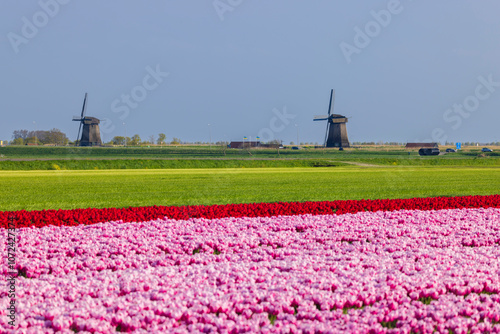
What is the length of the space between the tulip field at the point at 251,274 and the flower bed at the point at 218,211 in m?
0.09

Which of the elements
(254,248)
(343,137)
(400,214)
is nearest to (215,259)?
(254,248)

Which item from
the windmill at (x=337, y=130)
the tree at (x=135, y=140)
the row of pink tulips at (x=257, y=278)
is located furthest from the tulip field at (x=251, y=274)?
the tree at (x=135, y=140)

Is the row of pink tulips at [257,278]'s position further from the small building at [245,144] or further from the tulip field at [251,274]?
the small building at [245,144]

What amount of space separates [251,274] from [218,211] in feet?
21.9

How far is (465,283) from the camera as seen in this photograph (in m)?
7.12

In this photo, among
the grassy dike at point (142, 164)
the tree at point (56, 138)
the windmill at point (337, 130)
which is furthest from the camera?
the tree at point (56, 138)

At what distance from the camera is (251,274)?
7371 mm

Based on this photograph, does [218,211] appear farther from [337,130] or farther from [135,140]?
[135,140]

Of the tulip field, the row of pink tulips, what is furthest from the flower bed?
the row of pink tulips

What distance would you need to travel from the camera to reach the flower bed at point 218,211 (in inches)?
484

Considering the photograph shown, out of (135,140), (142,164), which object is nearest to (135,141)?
(135,140)

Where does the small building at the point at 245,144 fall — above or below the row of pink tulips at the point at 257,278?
above

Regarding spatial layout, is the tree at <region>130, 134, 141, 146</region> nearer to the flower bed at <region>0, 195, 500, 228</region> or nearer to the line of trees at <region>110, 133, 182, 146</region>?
the line of trees at <region>110, 133, 182, 146</region>

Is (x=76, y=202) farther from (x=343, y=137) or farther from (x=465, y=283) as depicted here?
(x=343, y=137)
